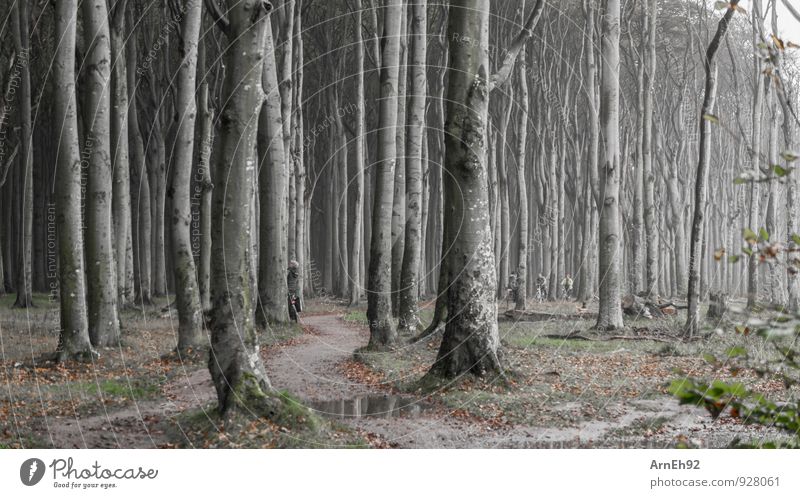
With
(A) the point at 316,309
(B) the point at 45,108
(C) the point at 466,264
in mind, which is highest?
(B) the point at 45,108

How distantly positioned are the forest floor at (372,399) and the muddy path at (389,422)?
0.02 metres

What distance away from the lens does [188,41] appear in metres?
13.7

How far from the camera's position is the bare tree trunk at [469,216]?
31.5 ft

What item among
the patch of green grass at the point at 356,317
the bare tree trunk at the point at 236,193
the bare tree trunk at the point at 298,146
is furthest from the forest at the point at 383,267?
the patch of green grass at the point at 356,317

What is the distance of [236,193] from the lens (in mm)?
7637

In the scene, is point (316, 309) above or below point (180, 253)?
below

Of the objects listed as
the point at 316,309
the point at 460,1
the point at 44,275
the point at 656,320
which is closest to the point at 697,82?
the point at 656,320

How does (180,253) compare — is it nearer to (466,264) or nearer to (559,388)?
(466,264)

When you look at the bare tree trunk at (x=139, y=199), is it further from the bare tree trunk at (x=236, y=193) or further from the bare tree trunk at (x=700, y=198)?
the bare tree trunk at (x=236, y=193)

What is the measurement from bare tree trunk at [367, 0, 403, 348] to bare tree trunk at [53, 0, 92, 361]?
178 inches

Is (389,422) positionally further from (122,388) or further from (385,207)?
(385,207)

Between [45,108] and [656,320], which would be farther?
[45,108]
